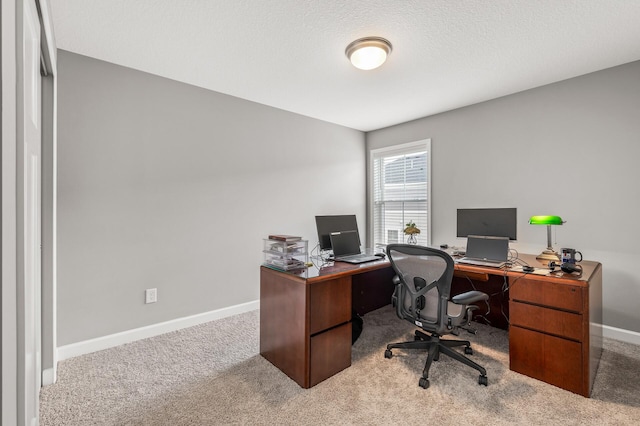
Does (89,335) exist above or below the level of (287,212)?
below

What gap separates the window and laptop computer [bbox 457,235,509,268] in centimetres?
131

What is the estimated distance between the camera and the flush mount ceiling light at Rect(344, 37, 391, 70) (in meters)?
2.22

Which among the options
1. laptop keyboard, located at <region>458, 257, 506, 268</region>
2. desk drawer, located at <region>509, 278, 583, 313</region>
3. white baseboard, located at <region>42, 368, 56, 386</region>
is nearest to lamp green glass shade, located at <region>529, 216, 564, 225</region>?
laptop keyboard, located at <region>458, 257, 506, 268</region>

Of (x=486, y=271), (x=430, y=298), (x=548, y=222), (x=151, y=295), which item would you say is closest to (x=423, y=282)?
(x=430, y=298)

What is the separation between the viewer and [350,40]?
88.1 inches

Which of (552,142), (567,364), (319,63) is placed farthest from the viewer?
(552,142)

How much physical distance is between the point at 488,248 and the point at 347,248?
125cm

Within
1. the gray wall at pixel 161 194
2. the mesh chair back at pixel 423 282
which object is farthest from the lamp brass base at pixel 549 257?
the gray wall at pixel 161 194

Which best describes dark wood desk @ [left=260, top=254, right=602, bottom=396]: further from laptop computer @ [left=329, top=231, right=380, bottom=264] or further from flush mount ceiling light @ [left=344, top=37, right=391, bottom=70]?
flush mount ceiling light @ [left=344, top=37, right=391, bottom=70]

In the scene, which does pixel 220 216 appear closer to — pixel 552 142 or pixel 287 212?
pixel 287 212

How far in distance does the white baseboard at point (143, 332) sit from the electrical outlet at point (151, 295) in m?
0.24

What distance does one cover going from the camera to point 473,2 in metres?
1.84

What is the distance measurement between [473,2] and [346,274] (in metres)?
1.95

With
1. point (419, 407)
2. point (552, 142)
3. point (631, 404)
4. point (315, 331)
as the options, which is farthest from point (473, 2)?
point (631, 404)
